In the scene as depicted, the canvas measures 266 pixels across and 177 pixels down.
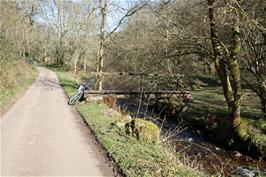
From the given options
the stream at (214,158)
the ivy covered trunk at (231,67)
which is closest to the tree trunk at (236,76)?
the ivy covered trunk at (231,67)

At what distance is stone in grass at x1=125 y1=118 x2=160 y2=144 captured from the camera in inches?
457

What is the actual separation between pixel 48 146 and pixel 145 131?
2939mm

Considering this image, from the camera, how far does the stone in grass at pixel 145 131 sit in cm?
1162

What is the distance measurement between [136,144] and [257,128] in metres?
7.47

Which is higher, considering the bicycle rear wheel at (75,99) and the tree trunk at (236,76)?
the tree trunk at (236,76)

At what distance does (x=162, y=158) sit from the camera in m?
9.73

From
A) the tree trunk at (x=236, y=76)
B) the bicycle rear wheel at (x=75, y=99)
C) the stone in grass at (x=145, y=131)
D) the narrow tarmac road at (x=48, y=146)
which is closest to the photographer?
the narrow tarmac road at (x=48, y=146)

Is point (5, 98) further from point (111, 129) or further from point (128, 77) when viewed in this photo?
point (128, 77)

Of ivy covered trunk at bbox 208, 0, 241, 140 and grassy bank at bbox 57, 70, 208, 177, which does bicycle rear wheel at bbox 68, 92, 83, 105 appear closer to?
grassy bank at bbox 57, 70, 208, 177

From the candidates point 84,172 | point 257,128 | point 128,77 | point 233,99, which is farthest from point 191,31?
point 128,77

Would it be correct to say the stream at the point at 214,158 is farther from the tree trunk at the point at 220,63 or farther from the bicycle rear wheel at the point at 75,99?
the bicycle rear wheel at the point at 75,99

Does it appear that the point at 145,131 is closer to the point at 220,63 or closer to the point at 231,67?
the point at 231,67

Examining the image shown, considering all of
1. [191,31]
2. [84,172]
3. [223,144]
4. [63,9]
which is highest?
[63,9]

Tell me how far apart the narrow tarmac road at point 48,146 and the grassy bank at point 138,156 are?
0.37m
